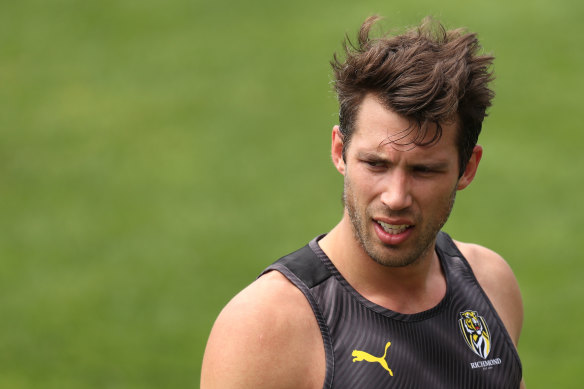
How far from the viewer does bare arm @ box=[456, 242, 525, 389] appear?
4.59m

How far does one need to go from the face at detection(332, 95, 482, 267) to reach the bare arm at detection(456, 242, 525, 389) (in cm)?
64

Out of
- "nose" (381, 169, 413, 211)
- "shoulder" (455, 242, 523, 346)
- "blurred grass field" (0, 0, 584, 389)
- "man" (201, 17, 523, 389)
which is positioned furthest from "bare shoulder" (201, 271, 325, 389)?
"blurred grass field" (0, 0, 584, 389)

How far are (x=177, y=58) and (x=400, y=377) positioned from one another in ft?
37.6

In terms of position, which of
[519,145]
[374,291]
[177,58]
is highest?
[177,58]

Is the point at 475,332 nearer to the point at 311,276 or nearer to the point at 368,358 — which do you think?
the point at 368,358

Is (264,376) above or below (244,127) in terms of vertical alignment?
below

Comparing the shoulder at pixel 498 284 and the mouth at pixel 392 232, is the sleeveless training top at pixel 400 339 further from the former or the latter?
the mouth at pixel 392 232

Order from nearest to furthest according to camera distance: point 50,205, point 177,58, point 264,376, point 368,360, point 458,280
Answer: point 264,376
point 368,360
point 458,280
point 50,205
point 177,58

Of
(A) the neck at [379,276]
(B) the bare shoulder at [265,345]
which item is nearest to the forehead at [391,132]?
(A) the neck at [379,276]

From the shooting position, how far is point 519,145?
13328 millimetres

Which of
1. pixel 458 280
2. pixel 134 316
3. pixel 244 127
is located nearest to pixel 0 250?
pixel 134 316

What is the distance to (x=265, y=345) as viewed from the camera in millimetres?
3742

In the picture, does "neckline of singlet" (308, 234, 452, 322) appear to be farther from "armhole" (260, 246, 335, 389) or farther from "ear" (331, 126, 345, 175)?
"ear" (331, 126, 345, 175)

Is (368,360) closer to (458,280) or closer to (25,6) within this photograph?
(458,280)
